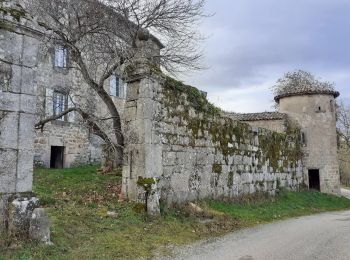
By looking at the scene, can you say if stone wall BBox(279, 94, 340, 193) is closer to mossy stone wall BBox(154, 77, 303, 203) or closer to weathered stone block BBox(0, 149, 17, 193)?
mossy stone wall BBox(154, 77, 303, 203)

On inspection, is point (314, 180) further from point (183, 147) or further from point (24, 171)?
point (24, 171)

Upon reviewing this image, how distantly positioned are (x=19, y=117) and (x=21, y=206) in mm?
1301

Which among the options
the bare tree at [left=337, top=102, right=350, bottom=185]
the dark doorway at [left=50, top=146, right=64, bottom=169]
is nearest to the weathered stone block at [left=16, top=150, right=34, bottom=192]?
the dark doorway at [left=50, top=146, right=64, bottom=169]

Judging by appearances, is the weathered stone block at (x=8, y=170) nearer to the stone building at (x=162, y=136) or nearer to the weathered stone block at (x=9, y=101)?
the stone building at (x=162, y=136)

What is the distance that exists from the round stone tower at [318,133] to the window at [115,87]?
9.97 metres

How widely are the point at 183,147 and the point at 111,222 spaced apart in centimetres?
334

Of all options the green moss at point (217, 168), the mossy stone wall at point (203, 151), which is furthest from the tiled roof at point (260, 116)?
the green moss at point (217, 168)

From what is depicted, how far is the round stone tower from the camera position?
2034cm

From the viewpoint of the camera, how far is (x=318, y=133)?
67.4 ft

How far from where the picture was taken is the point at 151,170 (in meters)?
8.93

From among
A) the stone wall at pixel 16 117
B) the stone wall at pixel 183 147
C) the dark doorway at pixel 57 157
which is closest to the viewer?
the stone wall at pixel 16 117

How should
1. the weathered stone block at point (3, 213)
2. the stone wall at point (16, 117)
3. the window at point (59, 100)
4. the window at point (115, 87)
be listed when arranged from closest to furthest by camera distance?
1. the weathered stone block at point (3, 213)
2. the stone wall at point (16, 117)
3. the window at point (59, 100)
4. the window at point (115, 87)

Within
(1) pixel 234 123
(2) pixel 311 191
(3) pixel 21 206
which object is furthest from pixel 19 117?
(2) pixel 311 191

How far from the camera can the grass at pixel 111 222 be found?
5.73 metres
